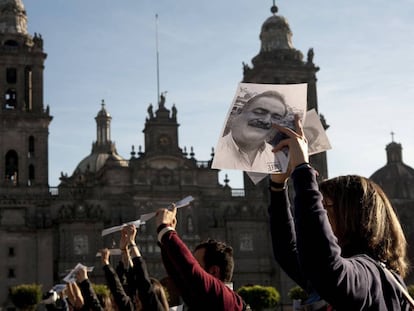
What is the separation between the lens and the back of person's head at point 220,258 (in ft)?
22.1

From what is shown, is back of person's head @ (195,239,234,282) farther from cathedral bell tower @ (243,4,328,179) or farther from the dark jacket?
cathedral bell tower @ (243,4,328,179)

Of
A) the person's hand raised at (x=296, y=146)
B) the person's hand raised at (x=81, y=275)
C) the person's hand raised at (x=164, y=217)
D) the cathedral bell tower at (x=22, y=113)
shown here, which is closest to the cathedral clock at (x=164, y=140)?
the cathedral bell tower at (x=22, y=113)

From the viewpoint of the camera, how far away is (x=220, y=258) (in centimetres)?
676

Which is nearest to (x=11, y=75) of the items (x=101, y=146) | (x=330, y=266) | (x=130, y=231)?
(x=101, y=146)

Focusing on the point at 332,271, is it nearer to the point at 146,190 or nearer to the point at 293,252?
the point at 293,252

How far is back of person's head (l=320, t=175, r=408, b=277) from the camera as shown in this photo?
4.25 m

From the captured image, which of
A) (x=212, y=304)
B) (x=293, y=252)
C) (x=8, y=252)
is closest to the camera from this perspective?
(x=293, y=252)

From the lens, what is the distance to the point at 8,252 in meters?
59.2

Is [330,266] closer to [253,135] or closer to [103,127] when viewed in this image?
[253,135]

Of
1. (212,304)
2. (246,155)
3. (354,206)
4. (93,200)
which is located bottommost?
(212,304)

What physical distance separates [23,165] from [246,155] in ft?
190

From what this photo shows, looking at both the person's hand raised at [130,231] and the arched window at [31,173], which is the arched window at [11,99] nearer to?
the arched window at [31,173]

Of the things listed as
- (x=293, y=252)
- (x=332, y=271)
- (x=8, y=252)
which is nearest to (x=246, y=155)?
(x=293, y=252)

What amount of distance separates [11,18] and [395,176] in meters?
39.2
